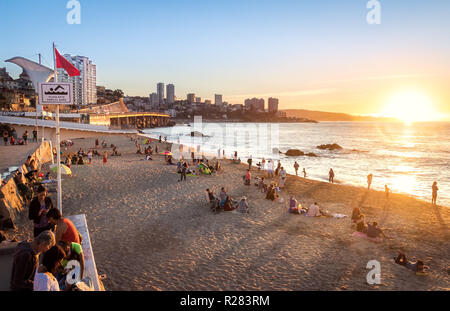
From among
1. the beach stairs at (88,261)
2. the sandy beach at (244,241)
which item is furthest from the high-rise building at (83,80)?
the beach stairs at (88,261)

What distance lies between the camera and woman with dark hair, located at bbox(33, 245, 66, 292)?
3.33m

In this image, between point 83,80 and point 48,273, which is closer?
point 48,273

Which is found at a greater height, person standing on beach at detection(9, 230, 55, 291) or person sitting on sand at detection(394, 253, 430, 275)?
person standing on beach at detection(9, 230, 55, 291)

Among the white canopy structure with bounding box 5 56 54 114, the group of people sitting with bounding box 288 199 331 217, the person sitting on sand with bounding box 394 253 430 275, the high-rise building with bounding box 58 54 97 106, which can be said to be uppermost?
the high-rise building with bounding box 58 54 97 106

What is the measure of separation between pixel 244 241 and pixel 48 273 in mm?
6217

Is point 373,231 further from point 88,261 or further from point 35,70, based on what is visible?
point 35,70

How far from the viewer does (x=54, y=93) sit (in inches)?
256

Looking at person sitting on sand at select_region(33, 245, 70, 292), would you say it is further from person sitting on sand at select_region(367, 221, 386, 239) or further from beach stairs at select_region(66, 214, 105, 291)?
person sitting on sand at select_region(367, 221, 386, 239)

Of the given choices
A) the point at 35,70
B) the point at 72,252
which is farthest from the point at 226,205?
the point at 35,70

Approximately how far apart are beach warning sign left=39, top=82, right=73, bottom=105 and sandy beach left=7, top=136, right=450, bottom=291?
4178 mm

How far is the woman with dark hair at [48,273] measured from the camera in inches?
131

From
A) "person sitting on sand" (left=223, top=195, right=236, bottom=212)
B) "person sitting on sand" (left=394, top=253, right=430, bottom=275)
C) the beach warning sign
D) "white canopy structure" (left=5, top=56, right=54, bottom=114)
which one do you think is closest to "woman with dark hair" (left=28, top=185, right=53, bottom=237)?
the beach warning sign

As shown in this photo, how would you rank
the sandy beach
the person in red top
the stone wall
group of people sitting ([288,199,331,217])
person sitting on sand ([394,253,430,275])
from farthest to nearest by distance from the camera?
group of people sitting ([288,199,331,217])
the stone wall
person sitting on sand ([394,253,430,275])
the sandy beach
the person in red top

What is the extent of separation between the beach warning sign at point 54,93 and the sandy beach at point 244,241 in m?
4.18
